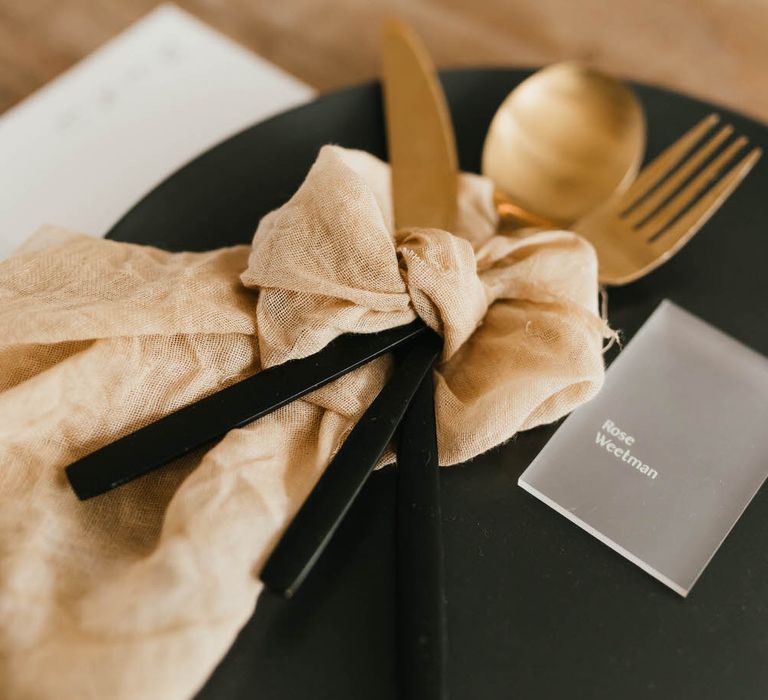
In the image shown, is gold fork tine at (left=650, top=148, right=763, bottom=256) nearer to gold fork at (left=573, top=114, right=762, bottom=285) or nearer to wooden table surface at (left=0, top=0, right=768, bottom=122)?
gold fork at (left=573, top=114, right=762, bottom=285)

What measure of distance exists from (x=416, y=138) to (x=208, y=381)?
23 centimetres

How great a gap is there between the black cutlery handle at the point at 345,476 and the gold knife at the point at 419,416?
0.04 ft

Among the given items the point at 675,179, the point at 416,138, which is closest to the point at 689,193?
the point at 675,179

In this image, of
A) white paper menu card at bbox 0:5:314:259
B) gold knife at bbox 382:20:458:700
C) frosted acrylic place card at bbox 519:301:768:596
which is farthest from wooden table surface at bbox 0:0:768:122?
frosted acrylic place card at bbox 519:301:768:596

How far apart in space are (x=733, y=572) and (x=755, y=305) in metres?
0.17

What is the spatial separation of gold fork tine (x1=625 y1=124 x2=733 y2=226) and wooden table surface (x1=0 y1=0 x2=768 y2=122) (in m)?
0.14

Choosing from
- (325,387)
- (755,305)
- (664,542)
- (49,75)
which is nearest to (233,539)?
(325,387)

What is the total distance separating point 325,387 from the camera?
0.36 meters

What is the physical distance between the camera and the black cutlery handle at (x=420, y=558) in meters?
0.30

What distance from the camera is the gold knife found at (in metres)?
0.31

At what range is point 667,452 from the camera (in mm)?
398

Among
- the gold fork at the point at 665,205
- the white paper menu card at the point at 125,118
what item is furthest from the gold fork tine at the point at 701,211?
the white paper menu card at the point at 125,118

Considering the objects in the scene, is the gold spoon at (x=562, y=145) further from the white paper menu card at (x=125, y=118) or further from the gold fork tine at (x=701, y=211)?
the white paper menu card at (x=125, y=118)

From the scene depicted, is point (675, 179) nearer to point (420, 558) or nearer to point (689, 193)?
point (689, 193)
